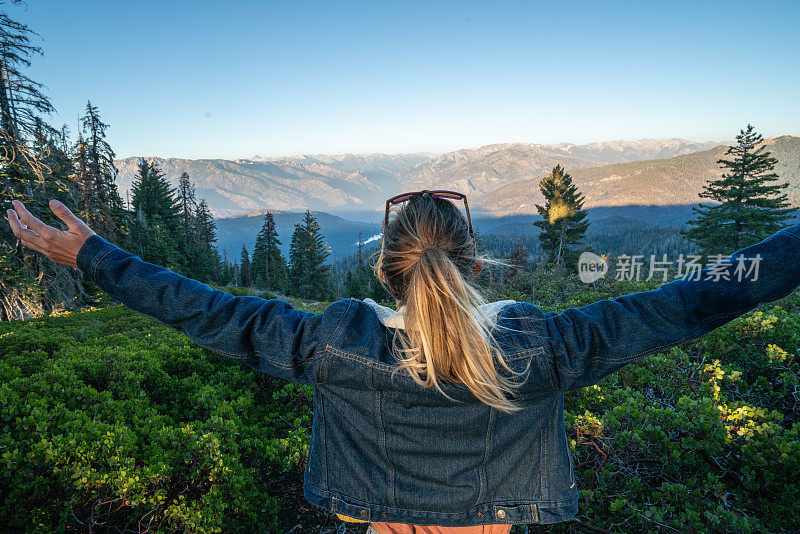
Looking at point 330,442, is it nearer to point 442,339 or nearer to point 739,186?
point 442,339

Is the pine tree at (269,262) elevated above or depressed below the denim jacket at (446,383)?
below

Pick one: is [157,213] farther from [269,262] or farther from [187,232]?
[269,262]

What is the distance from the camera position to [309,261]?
129ft

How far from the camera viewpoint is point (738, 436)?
10.1 feet

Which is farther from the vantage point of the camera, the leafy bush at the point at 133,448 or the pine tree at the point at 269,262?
the pine tree at the point at 269,262

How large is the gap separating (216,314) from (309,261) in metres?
38.6

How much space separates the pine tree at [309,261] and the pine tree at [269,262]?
6.02 ft

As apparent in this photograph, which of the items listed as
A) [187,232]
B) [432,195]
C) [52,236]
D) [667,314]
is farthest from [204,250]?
[667,314]

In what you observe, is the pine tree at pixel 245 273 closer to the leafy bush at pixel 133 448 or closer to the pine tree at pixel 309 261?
the pine tree at pixel 309 261

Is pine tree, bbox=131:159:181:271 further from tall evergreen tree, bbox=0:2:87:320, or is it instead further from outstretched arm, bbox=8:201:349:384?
outstretched arm, bbox=8:201:349:384

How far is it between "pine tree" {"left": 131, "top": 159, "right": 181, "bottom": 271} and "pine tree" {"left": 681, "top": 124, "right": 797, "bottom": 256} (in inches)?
1467

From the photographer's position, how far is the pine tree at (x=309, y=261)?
39.0 meters

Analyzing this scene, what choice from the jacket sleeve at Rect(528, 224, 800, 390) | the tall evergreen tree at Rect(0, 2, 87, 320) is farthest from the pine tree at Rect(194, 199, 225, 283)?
the jacket sleeve at Rect(528, 224, 800, 390)

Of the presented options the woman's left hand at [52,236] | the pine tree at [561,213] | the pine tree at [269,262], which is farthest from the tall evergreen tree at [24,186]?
the pine tree at [561,213]
